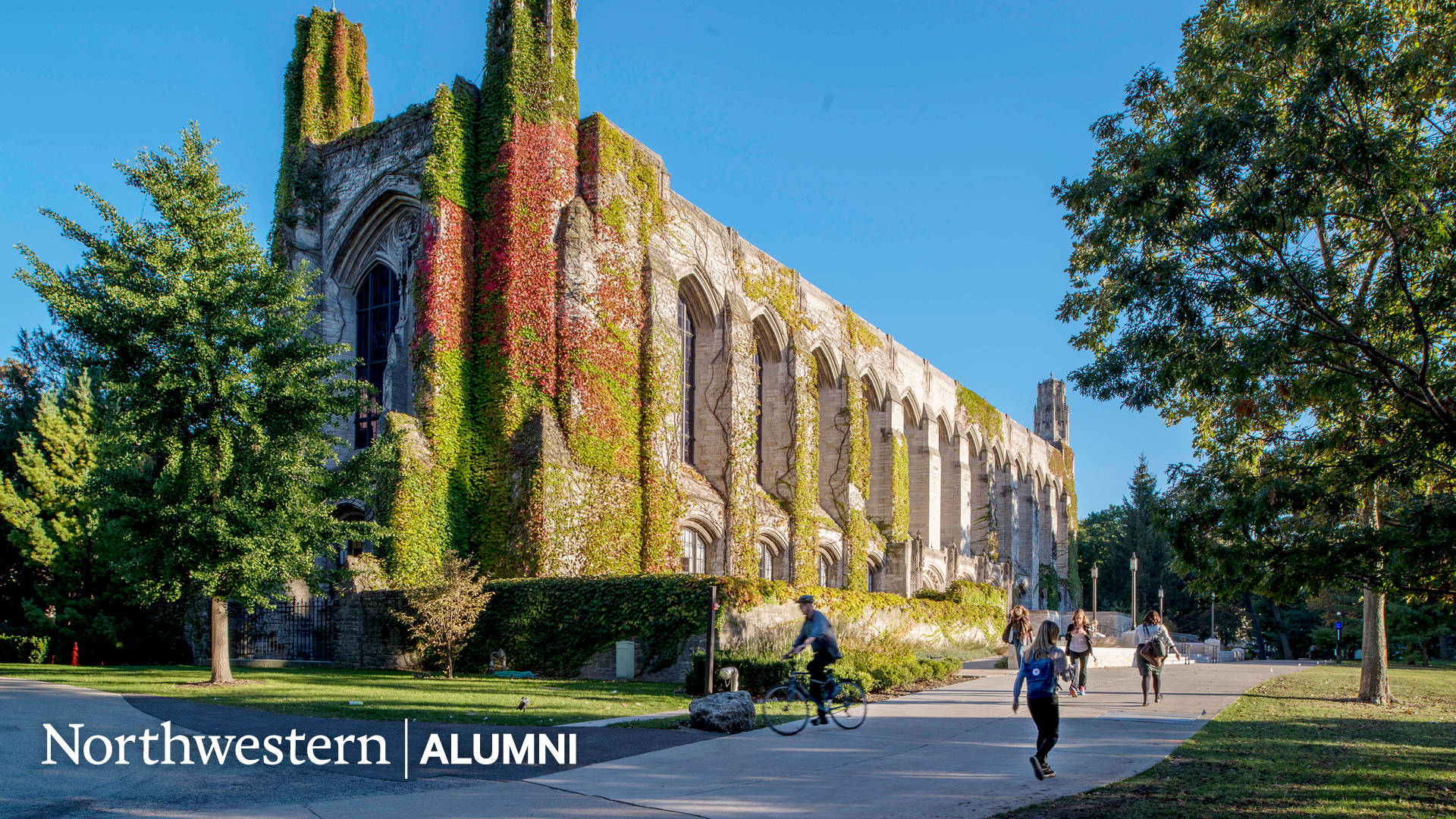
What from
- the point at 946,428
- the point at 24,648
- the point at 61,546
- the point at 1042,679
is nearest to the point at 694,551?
the point at 61,546

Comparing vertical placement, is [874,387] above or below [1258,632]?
above

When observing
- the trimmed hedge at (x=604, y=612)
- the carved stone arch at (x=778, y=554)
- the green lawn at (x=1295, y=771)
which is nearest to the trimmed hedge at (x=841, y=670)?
the trimmed hedge at (x=604, y=612)

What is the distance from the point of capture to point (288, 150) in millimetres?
30812

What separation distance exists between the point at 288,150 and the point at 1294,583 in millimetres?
29885

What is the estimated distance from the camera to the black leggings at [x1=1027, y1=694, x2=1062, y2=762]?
369 inches

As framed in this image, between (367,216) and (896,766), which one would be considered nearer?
(896,766)

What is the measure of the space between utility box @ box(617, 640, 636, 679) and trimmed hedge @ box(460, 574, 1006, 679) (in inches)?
10.0

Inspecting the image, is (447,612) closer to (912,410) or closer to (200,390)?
(200,390)

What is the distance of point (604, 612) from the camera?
64.0 ft

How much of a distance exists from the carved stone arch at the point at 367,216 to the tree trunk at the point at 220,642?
11838mm

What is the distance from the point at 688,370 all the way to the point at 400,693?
1717 cm

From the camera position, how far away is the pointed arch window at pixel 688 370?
30500mm

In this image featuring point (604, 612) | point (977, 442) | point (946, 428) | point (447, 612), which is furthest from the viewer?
point (977, 442)

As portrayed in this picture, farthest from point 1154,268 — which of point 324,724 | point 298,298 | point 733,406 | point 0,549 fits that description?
point 0,549
